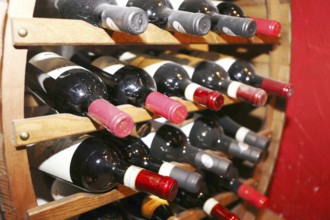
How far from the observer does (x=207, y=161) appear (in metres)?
0.71

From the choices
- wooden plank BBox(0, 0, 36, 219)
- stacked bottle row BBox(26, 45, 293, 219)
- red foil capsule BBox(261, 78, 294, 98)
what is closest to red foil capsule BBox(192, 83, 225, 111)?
stacked bottle row BBox(26, 45, 293, 219)

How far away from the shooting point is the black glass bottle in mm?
562

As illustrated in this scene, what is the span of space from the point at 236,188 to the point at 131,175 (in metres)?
0.41

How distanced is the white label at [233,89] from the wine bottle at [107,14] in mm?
329

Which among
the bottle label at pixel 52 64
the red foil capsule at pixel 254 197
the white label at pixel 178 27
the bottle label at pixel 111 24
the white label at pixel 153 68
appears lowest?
the red foil capsule at pixel 254 197

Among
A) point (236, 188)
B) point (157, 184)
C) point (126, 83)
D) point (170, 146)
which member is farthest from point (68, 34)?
point (236, 188)

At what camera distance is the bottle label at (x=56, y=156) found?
24.0 inches

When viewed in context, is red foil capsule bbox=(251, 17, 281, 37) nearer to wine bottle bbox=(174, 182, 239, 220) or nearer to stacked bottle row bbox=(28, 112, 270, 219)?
stacked bottle row bbox=(28, 112, 270, 219)

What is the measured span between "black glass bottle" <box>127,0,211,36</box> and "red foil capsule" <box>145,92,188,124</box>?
14 centimetres

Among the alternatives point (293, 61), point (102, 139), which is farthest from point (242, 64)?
point (102, 139)

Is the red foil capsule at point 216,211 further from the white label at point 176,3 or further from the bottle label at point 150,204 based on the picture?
the white label at point 176,3

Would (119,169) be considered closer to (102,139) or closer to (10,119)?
(102,139)

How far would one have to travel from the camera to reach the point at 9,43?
461 millimetres

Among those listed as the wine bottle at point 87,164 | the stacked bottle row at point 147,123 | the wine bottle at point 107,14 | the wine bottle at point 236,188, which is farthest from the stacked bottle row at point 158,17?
the wine bottle at point 236,188
